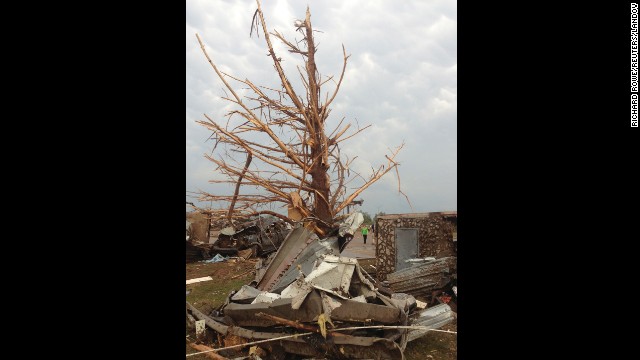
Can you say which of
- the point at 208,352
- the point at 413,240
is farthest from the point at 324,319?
the point at 413,240

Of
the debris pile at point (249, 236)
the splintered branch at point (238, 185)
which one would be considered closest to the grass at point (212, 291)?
the splintered branch at point (238, 185)

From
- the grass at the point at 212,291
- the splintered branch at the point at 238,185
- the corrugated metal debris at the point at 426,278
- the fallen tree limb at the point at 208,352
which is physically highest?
the splintered branch at the point at 238,185

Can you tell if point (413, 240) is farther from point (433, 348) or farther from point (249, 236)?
point (249, 236)

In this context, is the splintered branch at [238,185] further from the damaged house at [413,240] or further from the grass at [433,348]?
the damaged house at [413,240]

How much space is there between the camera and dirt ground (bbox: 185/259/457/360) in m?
5.11

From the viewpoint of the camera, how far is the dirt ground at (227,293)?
5113 millimetres

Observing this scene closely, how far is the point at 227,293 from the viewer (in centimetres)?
877

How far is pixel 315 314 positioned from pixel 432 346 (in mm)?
2376

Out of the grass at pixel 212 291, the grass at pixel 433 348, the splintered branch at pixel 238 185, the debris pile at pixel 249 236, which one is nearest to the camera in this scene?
the grass at pixel 433 348

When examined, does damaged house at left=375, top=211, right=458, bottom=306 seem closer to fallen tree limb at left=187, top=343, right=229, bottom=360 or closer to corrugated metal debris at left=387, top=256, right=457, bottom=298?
corrugated metal debris at left=387, top=256, right=457, bottom=298

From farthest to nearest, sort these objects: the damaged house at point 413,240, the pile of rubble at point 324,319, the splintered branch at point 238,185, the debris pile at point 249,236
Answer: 1. the debris pile at point 249,236
2. the damaged house at point 413,240
3. the splintered branch at point 238,185
4. the pile of rubble at point 324,319

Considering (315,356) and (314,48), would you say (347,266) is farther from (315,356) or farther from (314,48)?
(314,48)

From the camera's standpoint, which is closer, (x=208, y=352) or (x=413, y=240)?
(x=208, y=352)

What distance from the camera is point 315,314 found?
4.20m
